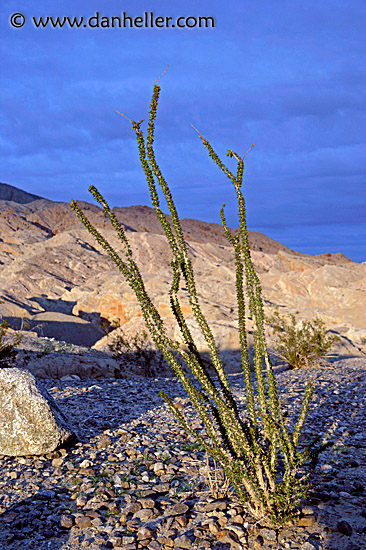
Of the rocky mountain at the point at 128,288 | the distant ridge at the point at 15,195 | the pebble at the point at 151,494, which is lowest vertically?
the pebble at the point at 151,494

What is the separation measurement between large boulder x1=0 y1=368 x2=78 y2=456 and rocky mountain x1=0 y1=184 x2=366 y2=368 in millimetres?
7108

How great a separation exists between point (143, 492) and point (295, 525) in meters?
1.48

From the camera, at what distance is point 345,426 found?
22.0 ft

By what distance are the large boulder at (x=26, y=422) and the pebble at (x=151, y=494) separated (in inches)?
5.5

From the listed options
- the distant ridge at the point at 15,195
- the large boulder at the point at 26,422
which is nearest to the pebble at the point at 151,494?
the large boulder at the point at 26,422

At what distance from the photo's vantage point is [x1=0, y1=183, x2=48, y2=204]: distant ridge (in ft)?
294

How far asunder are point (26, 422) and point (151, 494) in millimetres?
1953

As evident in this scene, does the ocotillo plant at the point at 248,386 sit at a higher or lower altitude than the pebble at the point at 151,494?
higher

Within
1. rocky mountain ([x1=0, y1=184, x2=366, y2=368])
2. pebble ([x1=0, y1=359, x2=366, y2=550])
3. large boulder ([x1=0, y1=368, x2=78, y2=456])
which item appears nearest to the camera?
pebble ([x1=0, y1=359, x2=366, y2=550])

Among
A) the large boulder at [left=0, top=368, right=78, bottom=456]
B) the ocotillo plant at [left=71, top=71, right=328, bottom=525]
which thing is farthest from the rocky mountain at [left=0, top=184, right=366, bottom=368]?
the ocotillo plant at [left=71, top=71, right=328, bottom=525]

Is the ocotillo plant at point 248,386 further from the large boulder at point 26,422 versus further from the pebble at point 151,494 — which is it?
the large boulder at point 26,422

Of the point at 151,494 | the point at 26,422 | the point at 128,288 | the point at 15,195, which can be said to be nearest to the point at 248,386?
the point at 151,494

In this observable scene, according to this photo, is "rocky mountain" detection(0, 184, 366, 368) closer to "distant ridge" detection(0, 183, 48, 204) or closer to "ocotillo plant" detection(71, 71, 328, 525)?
"ocotillo plant" detection(71, 71, 328, 525)

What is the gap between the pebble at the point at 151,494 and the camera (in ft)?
12.4
